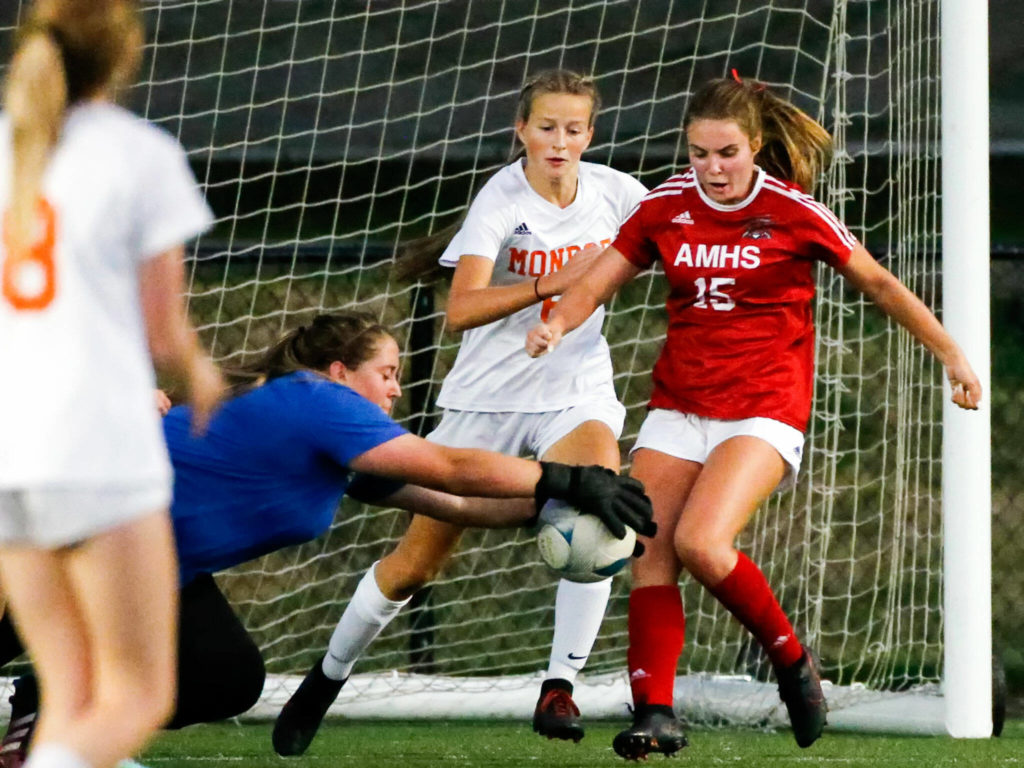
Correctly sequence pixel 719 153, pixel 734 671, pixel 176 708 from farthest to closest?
pixel 734 671 → pixel 719 153 → pixel 176 708

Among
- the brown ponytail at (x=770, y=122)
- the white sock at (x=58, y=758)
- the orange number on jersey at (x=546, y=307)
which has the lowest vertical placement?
the white sock at (x=58, y=758)

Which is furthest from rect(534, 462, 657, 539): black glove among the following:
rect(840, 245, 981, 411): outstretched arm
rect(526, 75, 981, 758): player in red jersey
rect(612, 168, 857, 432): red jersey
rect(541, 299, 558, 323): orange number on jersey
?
rect(541, 299, 558, 323): orange number on jersey

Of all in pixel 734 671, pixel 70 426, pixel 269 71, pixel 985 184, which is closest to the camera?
pixel 70 426

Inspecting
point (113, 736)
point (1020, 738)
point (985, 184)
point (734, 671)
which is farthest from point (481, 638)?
point (113, 736)

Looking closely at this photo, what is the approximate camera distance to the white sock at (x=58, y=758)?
2.04m

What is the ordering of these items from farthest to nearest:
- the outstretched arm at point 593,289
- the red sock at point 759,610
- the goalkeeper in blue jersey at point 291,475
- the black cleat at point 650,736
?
1. the outstretched arm at point 593,289
2. the red sock at point 759,610
3. the black cleat at point 650,736
4. the goalkeeper in blue jersey at point 291,475

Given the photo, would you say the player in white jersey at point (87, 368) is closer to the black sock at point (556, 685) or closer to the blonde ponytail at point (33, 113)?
the blonde ponytail at point (33, 113)

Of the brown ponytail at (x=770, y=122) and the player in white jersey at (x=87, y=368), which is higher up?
the brown ponytail at (x=770, y=122)

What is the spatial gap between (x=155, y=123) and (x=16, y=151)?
14.7 feet

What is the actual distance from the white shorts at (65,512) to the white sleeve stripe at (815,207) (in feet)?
7.39

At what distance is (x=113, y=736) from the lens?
81.9 inches

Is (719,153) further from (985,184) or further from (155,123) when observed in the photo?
(155,123)

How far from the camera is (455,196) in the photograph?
788 cm

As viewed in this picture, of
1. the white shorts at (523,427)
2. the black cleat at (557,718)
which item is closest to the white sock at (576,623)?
the black cleat at (557,718)
